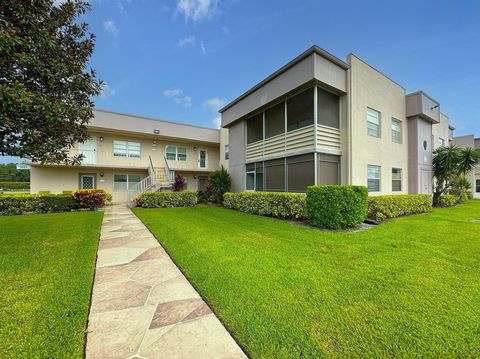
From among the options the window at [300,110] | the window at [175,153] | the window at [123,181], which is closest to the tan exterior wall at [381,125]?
the window at [300,110]

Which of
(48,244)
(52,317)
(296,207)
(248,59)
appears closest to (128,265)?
(52,317)

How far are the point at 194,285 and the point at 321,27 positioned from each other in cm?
1275

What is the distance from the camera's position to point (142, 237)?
5.77 meters

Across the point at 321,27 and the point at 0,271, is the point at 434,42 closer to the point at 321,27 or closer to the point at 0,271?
the point at 321,27

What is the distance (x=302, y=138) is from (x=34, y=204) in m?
13.3

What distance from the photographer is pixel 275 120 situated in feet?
36.0

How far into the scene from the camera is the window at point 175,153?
18.6 m

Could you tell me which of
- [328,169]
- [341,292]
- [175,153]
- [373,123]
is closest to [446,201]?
[373,123]

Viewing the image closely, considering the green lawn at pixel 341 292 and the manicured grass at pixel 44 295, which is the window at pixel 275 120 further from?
the manicured grass at pixel 44 295

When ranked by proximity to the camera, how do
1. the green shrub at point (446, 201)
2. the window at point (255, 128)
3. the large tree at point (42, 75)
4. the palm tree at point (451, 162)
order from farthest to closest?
the green shrub at point (446, 201)
the palm tree at point (451, 162)
the window at point (255, 128)
the large tree at point (42, 75)

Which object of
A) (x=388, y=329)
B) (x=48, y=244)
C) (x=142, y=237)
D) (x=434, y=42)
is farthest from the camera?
(x=434, y=42)

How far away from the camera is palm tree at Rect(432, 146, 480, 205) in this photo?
1240 cm

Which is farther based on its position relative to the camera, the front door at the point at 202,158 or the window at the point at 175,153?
the front door at the point at 202,158

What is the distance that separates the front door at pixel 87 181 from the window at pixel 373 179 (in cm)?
1828
